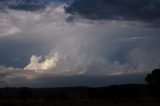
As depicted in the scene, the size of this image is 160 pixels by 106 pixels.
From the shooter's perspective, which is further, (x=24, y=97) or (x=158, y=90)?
(x=24, y=97)

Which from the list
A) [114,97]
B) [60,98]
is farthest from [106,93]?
[60,98]

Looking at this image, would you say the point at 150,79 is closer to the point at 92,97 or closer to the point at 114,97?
the point at 114,97

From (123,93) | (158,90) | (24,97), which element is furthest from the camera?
(24,97)

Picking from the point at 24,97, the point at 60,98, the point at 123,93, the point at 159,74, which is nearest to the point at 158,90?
the point at 159,74

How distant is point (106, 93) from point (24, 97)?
106 feet

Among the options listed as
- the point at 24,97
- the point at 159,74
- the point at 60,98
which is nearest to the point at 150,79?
the point at 159,74

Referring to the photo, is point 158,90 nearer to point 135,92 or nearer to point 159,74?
point 159,74

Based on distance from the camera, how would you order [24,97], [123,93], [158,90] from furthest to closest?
[24,97] → [123,93] → [158,90]

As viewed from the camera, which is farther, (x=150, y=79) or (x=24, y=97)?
(x=24, y=97)

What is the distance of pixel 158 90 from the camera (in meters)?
136

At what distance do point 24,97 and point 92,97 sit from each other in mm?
27834

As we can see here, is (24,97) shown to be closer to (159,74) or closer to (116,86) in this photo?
(116,86)

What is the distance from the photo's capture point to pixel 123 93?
161 metres

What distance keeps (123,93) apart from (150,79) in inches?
902
